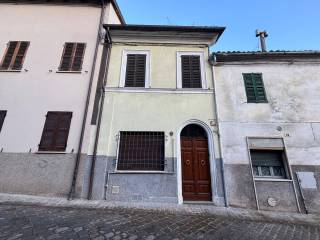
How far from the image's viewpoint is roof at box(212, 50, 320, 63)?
8.62 metres

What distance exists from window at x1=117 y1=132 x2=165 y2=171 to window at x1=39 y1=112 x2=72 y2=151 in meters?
2.16

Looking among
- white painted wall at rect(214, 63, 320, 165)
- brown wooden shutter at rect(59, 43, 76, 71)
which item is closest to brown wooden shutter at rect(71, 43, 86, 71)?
brown wooden shutter at rect(59, 43, 76, 71)

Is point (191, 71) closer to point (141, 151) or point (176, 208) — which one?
point (141, 151)

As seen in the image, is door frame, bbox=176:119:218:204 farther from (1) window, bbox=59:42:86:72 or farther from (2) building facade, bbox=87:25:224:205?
(1) window, bbox=59:42:86:72

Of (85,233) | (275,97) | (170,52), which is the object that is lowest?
(85,233)

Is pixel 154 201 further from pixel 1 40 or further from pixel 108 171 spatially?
pixel 1 40

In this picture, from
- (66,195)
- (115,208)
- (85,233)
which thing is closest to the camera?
(85,233)

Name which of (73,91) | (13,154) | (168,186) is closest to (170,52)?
(73,91)

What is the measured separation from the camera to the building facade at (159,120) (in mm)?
7098

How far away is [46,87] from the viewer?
818 centimetres

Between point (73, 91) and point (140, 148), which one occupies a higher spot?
point (73, 91)

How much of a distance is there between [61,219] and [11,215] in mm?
1201

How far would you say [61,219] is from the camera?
180 inches

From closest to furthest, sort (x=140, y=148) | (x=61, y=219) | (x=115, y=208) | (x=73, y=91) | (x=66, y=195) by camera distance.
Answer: (x=61, y=219), (x=115, y=208), (x=66, y=195), (x=140, y=148), (x=73, y=91)
